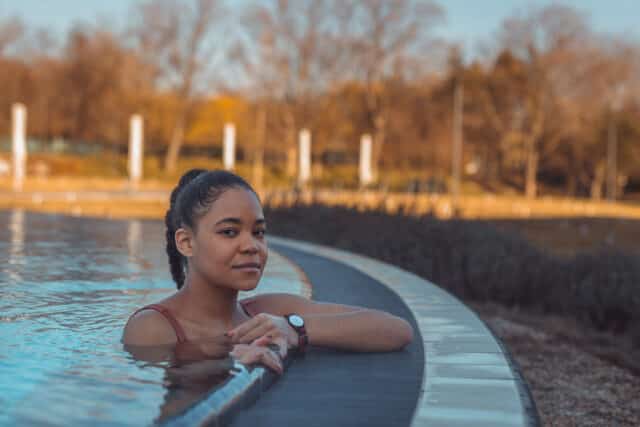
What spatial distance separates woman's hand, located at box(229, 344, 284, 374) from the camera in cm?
301

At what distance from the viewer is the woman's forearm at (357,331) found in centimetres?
348

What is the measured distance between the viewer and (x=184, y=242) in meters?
3.21

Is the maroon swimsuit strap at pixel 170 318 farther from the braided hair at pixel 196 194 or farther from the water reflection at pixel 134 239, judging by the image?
the water reflection at pixel 134 239

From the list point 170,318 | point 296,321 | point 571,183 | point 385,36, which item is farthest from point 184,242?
point 571,183

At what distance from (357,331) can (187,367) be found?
70 centimetres

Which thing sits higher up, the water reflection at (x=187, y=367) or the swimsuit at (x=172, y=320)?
the swimsuit at (x=172, y=320)

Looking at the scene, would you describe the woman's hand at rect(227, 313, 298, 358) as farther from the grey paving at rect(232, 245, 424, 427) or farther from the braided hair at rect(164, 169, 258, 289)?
the braided hair at rect(164, 169, 258, 289)

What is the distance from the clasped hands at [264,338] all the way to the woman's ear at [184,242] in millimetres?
329

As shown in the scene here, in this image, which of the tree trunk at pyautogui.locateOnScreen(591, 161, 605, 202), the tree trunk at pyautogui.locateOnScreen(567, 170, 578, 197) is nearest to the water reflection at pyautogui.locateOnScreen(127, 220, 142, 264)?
the tree trunk at pyautogui.locateOnScreen(591, 161, 605, 202)

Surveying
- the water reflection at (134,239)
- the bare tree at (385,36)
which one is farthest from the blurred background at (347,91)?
the water reflection at (134,239)

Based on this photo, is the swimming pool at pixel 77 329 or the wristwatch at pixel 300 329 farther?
the wristwatch at pixel 300 329

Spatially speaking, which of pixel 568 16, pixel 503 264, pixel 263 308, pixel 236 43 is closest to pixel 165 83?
pixel 236 43

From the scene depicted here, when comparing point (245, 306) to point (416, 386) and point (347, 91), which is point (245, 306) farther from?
point (347, 91)

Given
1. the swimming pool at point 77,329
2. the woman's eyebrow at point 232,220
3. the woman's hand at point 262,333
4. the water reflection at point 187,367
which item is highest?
the woman's eyebrow at point 232,220
